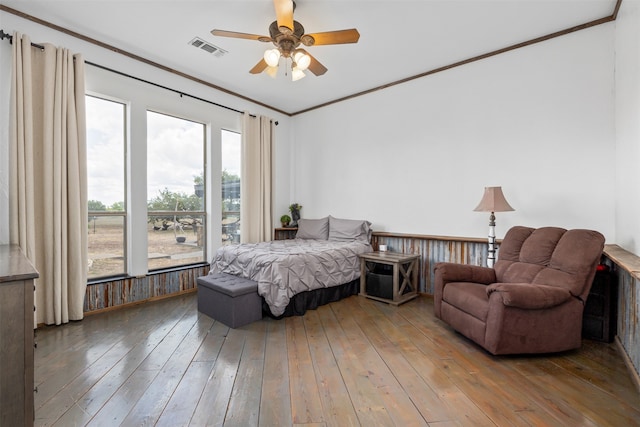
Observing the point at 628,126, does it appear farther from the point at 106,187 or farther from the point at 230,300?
the point at 106,187

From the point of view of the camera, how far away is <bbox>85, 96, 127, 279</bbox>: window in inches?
136

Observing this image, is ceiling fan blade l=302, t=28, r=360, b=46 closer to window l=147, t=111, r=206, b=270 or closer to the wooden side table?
the wooden side table

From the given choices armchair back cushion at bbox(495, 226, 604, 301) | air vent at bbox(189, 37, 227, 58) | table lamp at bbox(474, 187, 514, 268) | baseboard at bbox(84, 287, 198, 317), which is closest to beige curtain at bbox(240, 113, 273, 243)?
baseboard at bbox(84, 287, 198, 317)

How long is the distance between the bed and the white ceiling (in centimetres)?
228

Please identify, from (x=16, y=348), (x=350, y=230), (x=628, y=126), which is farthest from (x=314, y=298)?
(x=628, y=126)

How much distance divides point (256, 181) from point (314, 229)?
3.98ft

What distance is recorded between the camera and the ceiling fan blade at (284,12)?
2.38 m

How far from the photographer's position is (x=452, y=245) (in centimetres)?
386

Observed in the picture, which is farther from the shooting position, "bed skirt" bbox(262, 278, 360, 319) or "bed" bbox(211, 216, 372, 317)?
"bed skirt" bbox(262, 278, 360, 319)

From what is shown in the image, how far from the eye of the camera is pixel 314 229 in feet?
16.1

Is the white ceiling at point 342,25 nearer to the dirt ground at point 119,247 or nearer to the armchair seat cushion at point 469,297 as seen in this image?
the dirt ground at point 119,247

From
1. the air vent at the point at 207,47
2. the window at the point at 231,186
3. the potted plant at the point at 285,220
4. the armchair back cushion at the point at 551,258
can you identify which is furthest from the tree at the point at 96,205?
the armchair back cushion at the point at 551,258

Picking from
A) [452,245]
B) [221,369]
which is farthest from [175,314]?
[452,245]

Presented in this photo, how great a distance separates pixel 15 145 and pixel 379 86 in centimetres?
420
